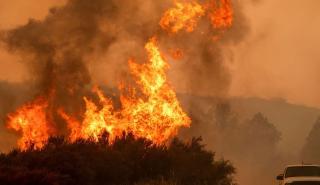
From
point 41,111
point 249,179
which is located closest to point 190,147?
point 41,111

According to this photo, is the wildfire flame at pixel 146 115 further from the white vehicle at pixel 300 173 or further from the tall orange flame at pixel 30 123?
the white vehicle at pixel 300 173

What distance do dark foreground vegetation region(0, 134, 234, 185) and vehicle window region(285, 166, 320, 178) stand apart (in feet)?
14.9

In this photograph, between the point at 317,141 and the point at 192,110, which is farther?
the point at 317,141

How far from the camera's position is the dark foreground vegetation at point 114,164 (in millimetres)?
21487

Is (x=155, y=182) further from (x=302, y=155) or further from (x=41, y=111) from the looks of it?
(x=302, y=155)

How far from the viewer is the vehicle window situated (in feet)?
80.0

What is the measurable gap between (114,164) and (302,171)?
25.2 feet

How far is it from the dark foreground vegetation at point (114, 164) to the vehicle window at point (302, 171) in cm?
455

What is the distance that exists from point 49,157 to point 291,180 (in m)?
8.99

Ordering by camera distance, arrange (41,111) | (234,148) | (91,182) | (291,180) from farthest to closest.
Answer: (234,148)
(41,111)
(91,182)
(291,180)

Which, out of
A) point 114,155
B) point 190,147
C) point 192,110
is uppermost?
point 192,110

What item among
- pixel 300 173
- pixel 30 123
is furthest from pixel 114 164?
pixel 30 123

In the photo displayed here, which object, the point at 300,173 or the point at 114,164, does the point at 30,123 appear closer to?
the point at 114,164

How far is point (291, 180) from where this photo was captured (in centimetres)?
2238
